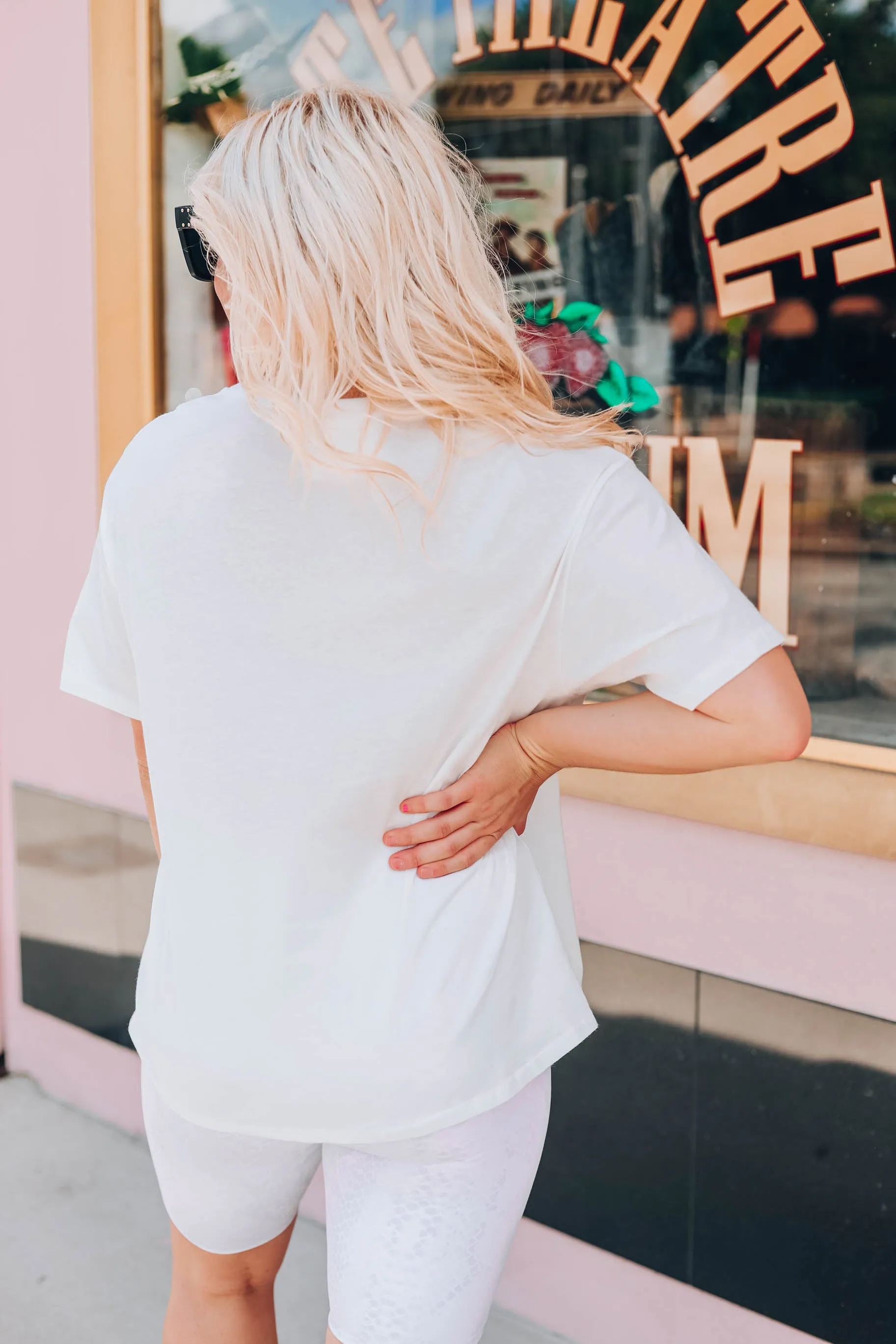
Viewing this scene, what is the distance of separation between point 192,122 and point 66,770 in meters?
1.62

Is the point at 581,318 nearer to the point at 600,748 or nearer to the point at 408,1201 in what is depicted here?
the point at 600,748

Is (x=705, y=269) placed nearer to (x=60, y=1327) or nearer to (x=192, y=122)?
(x=192, y=122)

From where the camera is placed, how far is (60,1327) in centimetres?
238

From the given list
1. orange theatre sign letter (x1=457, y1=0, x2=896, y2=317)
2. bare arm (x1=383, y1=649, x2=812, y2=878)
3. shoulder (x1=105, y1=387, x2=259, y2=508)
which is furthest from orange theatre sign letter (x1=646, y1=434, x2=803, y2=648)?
shoulder (x1=105, y1=387, x2=259, y2=508)

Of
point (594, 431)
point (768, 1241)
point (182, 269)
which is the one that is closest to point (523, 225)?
point (182, 269)

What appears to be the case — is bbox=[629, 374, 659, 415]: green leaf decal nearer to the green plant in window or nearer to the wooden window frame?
the green plant in window

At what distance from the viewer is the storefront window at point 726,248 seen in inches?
73.1

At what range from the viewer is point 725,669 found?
103 centimetres

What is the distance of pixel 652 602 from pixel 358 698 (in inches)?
10.6

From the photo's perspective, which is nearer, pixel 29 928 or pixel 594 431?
pixel 594 431

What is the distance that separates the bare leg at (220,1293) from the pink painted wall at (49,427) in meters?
1.71

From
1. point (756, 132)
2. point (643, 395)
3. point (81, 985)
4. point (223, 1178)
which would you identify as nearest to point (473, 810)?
point (223, 1178)

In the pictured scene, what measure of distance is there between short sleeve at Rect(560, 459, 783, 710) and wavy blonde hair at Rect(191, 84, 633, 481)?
82 millimetres

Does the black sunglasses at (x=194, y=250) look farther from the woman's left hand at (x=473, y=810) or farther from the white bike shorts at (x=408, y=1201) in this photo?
the white bike shorts at (x=408, y=1201)
